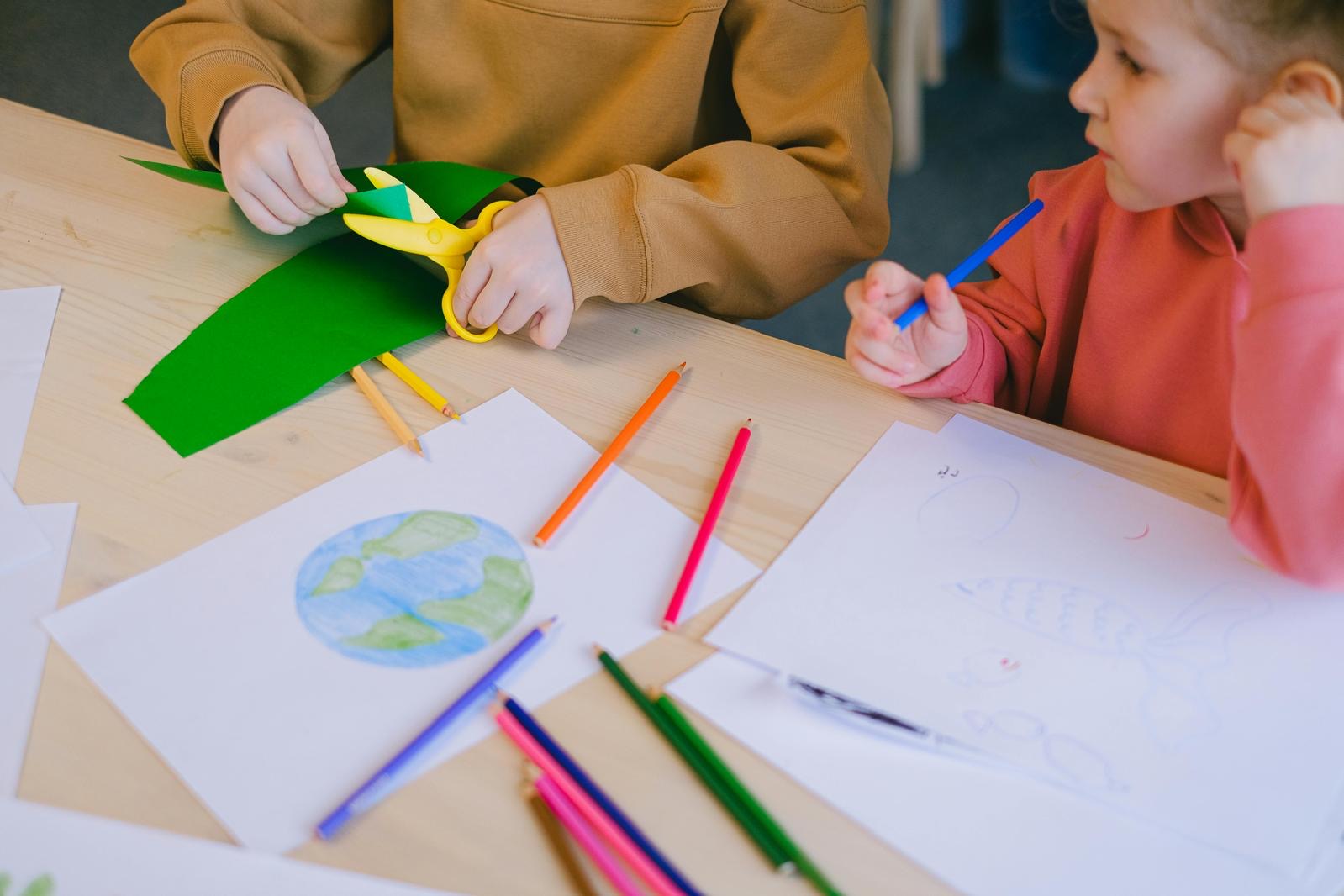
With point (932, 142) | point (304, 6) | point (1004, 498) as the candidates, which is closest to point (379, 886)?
point (1004, 498)

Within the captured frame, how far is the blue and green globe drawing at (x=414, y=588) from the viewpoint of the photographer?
0.51 m

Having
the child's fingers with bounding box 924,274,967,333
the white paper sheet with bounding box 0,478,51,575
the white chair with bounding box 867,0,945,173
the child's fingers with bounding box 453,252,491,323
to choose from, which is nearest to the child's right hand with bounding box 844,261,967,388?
the child's fingers with bounding box 924,274,967,333

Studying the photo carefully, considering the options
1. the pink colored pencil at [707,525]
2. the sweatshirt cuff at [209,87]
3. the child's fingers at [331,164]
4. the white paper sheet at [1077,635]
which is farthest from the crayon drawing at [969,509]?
the sweatshirt cuff at [209,87]

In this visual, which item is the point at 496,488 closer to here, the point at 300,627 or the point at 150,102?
the point at 300,627

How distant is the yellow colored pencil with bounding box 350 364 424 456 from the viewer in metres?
0.61

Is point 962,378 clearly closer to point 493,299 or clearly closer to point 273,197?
point 493,299

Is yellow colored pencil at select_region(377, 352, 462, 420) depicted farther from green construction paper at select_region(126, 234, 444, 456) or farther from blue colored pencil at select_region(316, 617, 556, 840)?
blue colored pencil at select_region(316, 617, 556, 840)

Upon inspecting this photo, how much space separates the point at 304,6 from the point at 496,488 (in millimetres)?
558

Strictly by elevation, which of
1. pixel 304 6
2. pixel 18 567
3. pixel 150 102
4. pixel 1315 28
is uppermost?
pixel 1315 28

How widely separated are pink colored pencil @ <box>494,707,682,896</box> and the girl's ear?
48 cm

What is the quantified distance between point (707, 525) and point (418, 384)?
0.21 m

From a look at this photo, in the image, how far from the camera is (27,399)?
64cm

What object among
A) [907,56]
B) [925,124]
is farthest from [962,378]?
[925,124]

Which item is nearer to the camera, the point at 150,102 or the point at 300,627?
the point at 300,627
